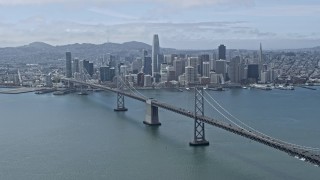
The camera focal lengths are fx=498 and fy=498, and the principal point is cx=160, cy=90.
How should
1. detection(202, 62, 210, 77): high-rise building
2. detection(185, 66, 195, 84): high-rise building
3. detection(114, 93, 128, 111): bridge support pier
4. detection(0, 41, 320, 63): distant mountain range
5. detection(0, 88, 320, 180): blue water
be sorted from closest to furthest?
detection(0, 88, 320, 180): blue water
detection(114, 93, 128, 111): bridge support pier
detection(185, 66, 195, 84): high-rise building
detection(202, 62, 210, 77): high-rise building
detection(0, 41, 320, 63): distant mountain range

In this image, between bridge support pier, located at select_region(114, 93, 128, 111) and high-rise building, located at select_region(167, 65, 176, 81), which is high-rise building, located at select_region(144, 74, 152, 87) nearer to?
high-rise building, located at select_region(167, 65, 176, 81)

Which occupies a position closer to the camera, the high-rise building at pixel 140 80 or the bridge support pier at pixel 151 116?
the bridge support pier at pixel 151 116

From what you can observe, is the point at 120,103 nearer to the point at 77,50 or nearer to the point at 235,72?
the point at 235,72

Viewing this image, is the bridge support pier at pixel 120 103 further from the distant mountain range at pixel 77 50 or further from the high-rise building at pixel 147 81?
the distant mountain range at pixel 77 50

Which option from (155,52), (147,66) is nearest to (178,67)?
(147,66)

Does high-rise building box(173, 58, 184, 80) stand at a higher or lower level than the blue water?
higher

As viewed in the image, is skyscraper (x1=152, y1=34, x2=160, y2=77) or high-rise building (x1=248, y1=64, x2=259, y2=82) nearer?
high-rise building (x1=248, y1=64, x2=259, y2=82)

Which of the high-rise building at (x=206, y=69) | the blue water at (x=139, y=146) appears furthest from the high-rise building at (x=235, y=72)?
the blue water at (x=139, y=146)

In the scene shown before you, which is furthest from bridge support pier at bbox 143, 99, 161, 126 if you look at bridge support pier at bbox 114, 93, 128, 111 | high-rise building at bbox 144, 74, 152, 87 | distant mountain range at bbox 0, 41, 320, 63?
distant mountain range at bbox 0, 41, 320, 63
